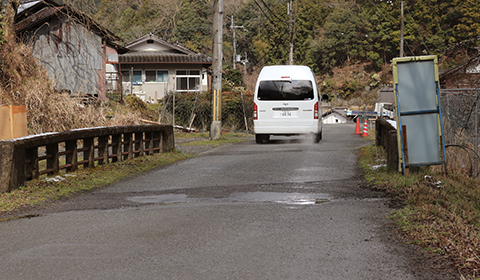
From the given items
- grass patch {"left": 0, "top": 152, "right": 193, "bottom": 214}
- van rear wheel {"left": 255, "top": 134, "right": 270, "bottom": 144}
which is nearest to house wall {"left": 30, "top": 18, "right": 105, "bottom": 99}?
van rear wheel {"left": 255, "top": 134, "right": 270, "bottom": 144}

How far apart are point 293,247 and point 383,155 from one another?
338 inches

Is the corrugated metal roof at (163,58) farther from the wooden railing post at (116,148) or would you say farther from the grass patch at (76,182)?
the wooden railing post at (116,148)

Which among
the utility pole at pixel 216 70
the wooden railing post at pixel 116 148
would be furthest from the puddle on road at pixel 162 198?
the utility pole at pixel 216 70

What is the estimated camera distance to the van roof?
1856 cm

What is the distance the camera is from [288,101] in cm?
1859

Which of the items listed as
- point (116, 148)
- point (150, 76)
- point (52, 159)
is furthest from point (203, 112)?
point (150, 76)

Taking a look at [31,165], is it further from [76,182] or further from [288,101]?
[288,101]

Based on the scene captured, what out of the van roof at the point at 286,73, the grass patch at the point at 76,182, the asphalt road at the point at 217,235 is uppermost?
the van roof at the point at 286,73

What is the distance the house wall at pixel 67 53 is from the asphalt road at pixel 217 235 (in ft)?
69.9

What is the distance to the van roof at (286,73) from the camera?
18.6m

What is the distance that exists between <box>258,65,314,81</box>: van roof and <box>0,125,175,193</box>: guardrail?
4393 mm

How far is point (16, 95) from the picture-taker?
61.7ft

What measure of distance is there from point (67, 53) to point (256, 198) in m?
24.1

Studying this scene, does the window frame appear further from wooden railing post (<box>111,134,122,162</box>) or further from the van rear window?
wooden railing post (<box>111,134,122,162</box>)
